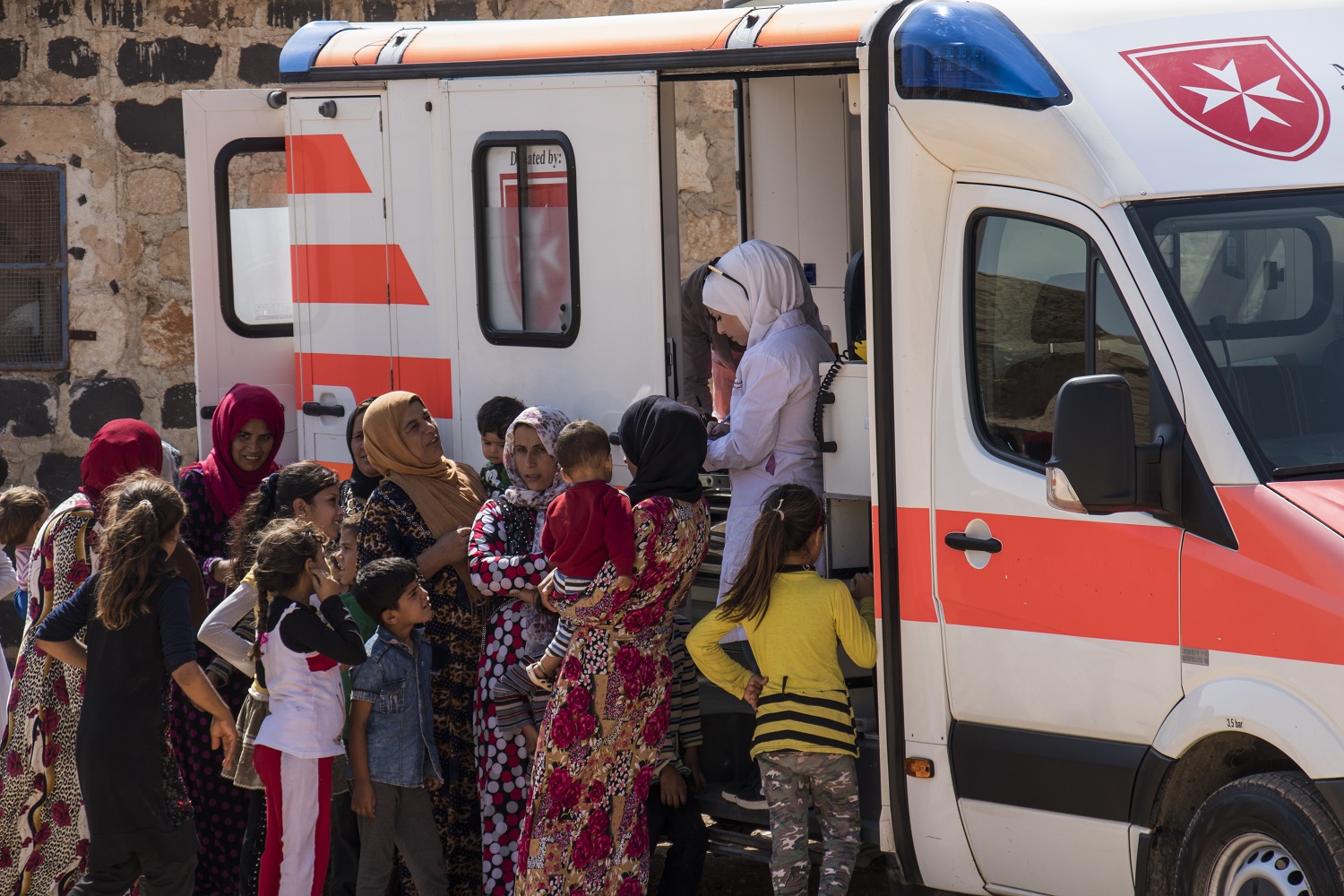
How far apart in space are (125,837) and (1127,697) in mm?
2857

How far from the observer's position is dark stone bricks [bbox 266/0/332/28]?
365 inches

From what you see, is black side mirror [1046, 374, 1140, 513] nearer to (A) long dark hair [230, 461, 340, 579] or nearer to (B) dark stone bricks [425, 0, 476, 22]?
(A) long dark hair [230, 461, 340, 579]

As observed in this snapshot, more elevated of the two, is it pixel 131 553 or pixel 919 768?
pixel 131 553

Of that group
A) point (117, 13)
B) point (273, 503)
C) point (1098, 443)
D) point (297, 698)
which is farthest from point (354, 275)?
point (117, 13)

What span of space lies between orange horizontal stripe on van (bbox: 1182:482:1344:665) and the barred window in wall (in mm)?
7632

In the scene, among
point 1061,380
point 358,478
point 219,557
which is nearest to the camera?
point 1061,380

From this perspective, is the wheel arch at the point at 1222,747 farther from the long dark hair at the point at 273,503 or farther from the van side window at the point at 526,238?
the long dark hair at the point at 273,503

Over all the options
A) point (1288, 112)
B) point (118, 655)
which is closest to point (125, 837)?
point (118, 655)

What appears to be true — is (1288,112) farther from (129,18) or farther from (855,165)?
(129,18)

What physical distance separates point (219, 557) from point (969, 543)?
2773 millimetres

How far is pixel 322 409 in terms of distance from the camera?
20.7ft

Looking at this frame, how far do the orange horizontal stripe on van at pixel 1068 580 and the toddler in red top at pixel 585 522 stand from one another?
98 cm

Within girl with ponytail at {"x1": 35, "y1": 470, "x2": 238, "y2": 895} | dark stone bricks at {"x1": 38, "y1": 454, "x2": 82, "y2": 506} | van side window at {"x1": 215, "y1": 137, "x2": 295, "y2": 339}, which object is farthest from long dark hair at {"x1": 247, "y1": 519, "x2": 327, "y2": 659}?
dark stone bricks at {"x1": 38, "y1": 454, "x2": 82, "y2": 506}

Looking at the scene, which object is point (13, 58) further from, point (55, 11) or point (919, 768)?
point (919, 768)
